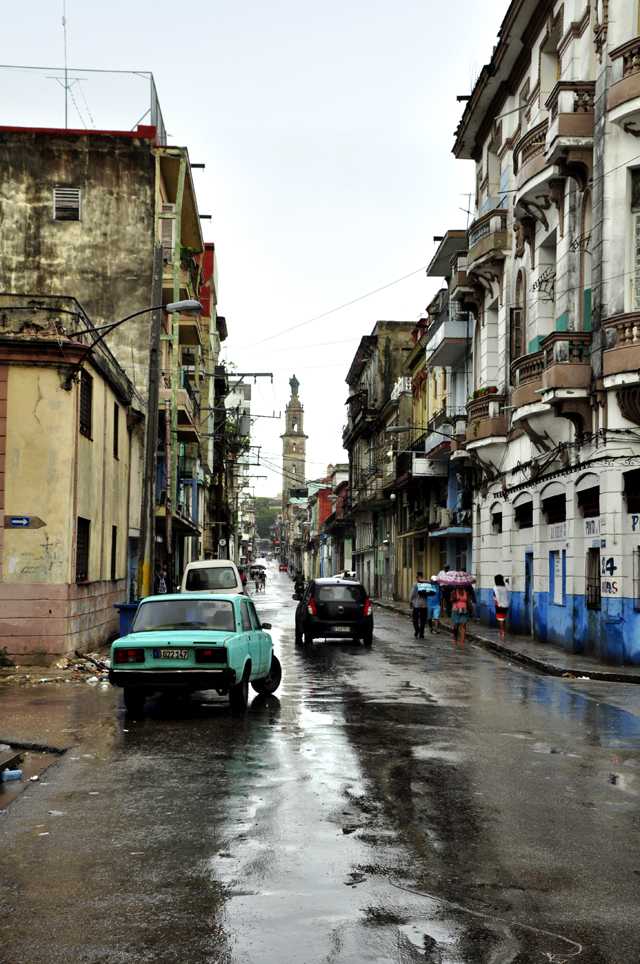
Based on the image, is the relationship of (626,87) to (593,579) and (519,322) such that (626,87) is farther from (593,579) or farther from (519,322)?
(593,579)

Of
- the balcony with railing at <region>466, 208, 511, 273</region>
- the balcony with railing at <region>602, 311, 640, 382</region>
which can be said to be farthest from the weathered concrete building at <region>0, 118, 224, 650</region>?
the balcony with railing at <region>602, 311, 640, 382</region>

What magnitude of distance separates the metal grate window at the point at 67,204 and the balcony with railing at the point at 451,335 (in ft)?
43.4

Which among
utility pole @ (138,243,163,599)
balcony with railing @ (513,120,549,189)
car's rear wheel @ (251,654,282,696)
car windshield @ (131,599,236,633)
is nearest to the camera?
car windshield @ (131,599,236,633)

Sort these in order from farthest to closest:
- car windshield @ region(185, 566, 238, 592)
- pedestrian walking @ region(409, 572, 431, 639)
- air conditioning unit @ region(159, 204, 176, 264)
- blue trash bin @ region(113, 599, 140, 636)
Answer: air conditioning unit @ region(159, 204, 176, 264) < car windshield @ region(185, 566, 238, 592) < pedestrian walking @ region(409, 572, 431, 639) < blue trash bin @ region(113, 599, 140, 636)

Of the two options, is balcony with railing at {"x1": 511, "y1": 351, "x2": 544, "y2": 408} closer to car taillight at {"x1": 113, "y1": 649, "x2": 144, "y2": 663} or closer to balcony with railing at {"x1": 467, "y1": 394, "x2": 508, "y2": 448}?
balcony with railing at {"x1": 467, "y1": 394, "x2": 508, "y2": 448}

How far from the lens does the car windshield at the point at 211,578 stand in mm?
28594

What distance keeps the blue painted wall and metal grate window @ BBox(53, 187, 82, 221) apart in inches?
705

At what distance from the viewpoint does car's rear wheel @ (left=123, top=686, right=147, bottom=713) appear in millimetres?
12431

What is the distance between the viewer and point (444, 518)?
136ft

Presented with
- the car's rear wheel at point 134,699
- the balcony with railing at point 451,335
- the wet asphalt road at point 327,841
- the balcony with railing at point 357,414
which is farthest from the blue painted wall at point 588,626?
the balcony with railing at point 357,414

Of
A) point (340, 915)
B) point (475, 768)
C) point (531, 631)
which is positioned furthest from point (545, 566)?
point (340, 915)

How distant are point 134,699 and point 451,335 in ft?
88.0

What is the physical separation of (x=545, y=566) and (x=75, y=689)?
13.8 metres

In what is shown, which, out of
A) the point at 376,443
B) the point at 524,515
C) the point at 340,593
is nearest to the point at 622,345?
the point at 524,515
